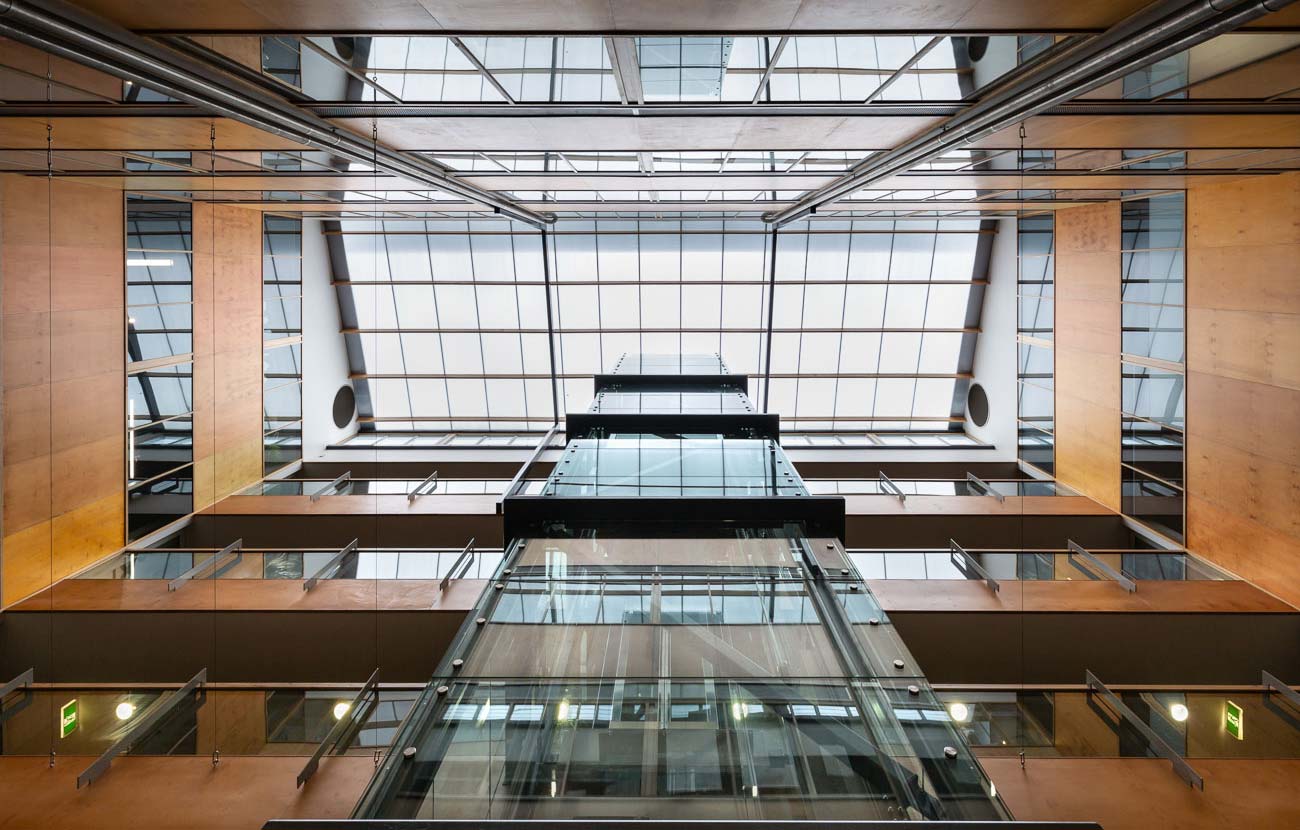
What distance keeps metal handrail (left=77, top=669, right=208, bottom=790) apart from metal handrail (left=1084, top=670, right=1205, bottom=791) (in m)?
14.7

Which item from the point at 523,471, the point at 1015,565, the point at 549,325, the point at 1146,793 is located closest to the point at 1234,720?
the point at 1146,793

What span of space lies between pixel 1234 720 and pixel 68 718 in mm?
18845

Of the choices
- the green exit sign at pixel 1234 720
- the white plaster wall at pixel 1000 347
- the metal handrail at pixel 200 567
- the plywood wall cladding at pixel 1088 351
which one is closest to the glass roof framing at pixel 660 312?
the white plaster wall at pixel 1000 347

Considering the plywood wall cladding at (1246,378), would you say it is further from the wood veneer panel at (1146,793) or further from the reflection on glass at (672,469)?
the reflection on glass at (672,469)

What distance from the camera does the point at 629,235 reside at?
107 ft

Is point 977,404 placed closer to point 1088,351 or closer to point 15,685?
point 1088,351

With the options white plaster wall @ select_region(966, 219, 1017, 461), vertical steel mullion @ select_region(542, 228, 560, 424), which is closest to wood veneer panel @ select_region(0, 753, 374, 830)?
vertical steel mullion @ select_region(542, 228, 560, 424)

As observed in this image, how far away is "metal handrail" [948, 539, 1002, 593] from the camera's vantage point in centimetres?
1697

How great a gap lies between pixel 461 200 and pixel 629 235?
1203 centimetres

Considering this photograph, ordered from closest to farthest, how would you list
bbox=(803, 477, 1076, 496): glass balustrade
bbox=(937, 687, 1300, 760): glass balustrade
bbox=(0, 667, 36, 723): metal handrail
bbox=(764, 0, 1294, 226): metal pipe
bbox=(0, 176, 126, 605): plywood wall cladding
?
bbox=(764, 0, 1294, 226): metal pipe → bbox=(937, 687, 1300, 760): glass balustrade → bbox=(0, 667, 36, 723): metal handrail → bbox=(0, 176, 126, 605): plywood wall cladding → bbox=(803, 477, 1076, 496): glass balustrade

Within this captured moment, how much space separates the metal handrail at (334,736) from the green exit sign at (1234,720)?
13.5 metres

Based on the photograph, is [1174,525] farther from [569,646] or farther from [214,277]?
[214,277]

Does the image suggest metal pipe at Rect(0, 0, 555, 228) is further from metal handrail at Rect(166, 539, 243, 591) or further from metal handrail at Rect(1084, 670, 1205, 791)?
metal handrail at Rect(1084, 670, 1205, 791)

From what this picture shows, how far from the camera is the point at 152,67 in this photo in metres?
7.34
